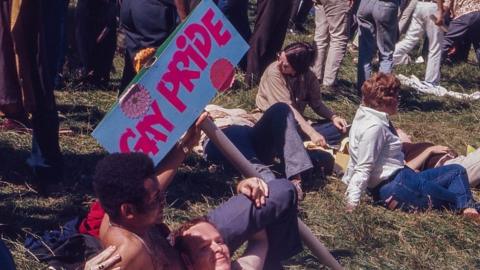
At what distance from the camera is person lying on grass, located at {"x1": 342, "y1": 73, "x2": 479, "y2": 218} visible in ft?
17.9

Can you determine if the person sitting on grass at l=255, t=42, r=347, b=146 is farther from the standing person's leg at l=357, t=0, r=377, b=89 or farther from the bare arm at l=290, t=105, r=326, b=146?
the standing person's leg at l=357, t=0, r=377, b=89

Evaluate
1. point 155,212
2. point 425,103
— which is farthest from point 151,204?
point 425,103

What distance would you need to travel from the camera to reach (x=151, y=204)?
2.99 m

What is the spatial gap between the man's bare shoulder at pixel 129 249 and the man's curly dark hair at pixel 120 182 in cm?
7

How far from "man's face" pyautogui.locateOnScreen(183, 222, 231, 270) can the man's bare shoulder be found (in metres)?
0.29

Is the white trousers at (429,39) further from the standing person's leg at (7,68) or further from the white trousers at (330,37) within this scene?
the standing person's leg at (7,68)

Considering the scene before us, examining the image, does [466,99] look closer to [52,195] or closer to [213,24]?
[52,195]

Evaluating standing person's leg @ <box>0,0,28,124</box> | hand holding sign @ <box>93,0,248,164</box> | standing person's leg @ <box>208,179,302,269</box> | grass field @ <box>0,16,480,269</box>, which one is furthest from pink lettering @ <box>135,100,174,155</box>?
standing person's leg @ <box>0,0,28,124</box>

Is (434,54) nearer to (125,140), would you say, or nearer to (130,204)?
(125,140)

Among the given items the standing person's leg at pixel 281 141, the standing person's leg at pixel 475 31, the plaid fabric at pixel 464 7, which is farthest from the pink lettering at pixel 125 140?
the standing person's leg at pixel 475 31

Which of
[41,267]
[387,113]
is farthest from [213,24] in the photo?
[387,113]

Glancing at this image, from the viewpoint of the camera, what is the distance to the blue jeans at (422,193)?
553cm

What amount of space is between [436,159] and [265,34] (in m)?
2.33

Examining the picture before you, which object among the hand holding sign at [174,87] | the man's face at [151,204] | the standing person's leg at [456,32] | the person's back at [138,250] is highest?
the hand holding sign at [174,87]
